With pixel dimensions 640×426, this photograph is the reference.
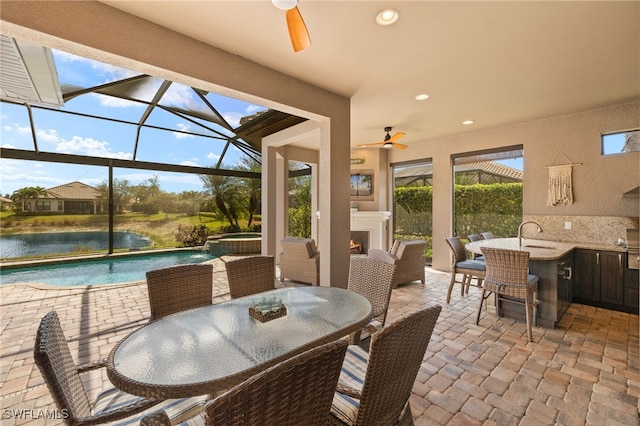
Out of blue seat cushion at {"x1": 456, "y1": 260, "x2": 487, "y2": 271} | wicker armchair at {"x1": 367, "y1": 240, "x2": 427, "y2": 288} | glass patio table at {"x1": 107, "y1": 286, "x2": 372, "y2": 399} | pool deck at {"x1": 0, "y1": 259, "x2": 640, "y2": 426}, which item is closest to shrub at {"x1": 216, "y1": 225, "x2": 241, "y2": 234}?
pool deck at {"x1": 0, "y1": 259, "x2": 640, "y2": 426}

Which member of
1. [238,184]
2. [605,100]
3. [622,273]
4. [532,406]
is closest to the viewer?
[532,406]

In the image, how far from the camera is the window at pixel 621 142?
394 cm

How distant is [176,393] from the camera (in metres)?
1.06

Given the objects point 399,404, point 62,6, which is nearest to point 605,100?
point 399,404

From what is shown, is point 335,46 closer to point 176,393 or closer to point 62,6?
point 62,6

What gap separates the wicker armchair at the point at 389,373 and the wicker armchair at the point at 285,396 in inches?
6.9

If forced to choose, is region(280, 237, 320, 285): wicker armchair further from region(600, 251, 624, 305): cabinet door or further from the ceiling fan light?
region(600, 251, 624, 305): cabinet door

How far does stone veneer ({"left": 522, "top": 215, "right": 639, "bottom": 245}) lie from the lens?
13.1ft

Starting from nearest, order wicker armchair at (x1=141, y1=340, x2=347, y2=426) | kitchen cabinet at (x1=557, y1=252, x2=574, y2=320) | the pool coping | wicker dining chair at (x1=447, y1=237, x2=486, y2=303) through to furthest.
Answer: wicker armchair at (x1=141, y1=340, x2=347, y2=426)
kitchen cabinet at (x1=557, y1=252, x2=574, y2=320)
wicker dining chair at (x1=447, y1=237, x2=486, y2=303)
the pool coping

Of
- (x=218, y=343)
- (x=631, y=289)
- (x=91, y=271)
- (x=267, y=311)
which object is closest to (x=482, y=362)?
(x=267, y=311)

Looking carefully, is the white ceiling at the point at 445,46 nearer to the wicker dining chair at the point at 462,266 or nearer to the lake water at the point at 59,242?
the wicker dining chair at the point at 462,266

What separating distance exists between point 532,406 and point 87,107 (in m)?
9.09

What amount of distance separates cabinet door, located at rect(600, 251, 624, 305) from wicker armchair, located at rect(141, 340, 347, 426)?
4.64 m

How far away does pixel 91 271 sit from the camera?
6609 millimetres
